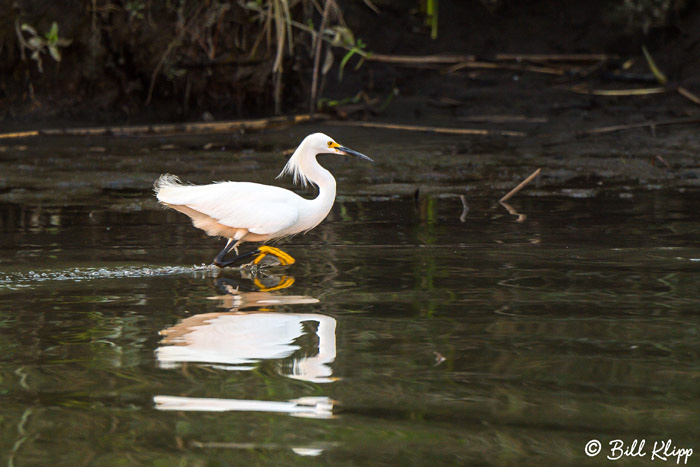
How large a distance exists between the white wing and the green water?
0.35 metres

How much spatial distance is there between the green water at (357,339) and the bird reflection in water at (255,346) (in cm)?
1

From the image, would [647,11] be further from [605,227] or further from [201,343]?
[201,343]

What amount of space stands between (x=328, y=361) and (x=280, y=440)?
975 mm

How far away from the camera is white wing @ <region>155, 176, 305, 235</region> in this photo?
23.1ft

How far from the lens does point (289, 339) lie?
496cm

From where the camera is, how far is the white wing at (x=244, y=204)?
7051 millimetres

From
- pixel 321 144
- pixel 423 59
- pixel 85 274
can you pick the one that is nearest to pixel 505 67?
pixel 423 59

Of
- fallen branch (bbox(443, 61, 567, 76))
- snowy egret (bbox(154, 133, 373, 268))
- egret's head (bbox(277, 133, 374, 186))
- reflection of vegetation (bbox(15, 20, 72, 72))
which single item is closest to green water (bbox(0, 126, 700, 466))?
snowy egret (bbox(154, 133, 373, 268))

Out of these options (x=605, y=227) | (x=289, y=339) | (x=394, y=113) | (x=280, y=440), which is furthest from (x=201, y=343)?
(x=394, y=113)

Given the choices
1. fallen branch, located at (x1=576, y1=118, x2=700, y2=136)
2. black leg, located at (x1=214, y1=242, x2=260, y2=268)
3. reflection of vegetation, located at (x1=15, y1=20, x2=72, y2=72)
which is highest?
reflection of vegetation, located at (x1=15, y1=20, x2=72, y2=72)

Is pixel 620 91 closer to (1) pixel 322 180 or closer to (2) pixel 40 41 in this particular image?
(2) pixel 40 41

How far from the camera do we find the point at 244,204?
7133 mm

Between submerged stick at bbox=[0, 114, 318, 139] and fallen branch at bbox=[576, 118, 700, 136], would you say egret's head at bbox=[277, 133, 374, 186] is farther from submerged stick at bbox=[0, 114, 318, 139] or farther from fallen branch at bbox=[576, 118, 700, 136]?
fallen branch at bbox=[576, 118, 700, 136]

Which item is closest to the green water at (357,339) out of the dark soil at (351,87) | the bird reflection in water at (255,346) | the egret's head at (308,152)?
the bird reflection in water at (255,346)
